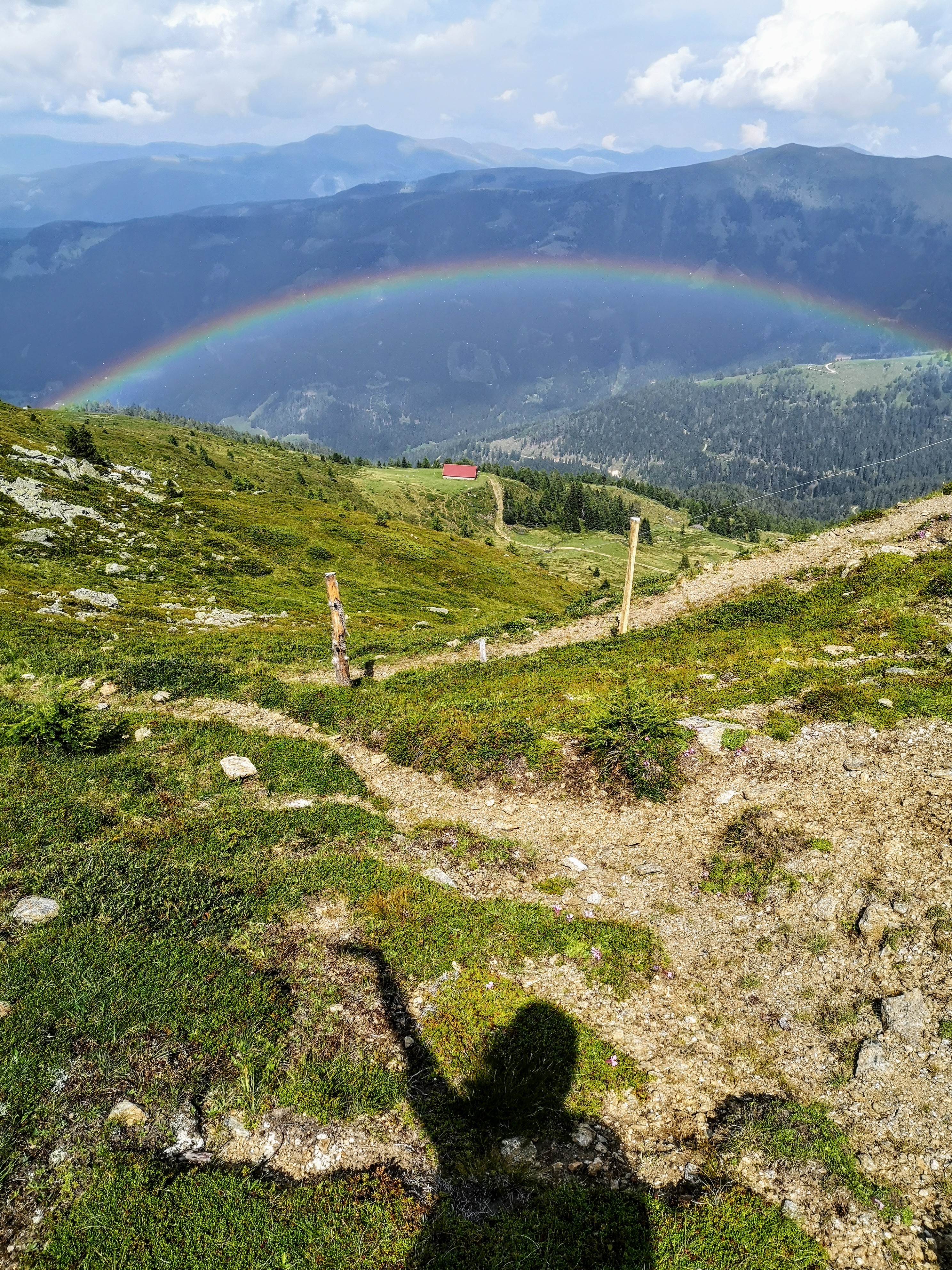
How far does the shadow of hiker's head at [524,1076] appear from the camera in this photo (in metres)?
7.75

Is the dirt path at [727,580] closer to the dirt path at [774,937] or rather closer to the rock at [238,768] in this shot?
the rock at [238,768]

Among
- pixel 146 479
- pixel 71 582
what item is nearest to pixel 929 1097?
pixel 71 582

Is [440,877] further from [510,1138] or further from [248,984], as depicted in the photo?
[510,1138]

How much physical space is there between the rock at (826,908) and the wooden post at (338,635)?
613 inches

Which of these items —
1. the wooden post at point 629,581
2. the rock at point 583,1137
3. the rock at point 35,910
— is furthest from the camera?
the wooden post at point 629,581

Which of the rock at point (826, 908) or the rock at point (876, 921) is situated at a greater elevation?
the rock at point (876, 921)

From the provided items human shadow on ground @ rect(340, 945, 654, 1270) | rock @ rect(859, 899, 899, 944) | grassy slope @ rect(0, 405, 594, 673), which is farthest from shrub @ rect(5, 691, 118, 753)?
rock @ rect(859, 899, 899, 944)

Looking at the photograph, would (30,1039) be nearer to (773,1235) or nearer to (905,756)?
(773,1235)

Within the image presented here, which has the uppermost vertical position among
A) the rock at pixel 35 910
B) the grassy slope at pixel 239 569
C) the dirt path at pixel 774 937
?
the rock at pixel 35 910

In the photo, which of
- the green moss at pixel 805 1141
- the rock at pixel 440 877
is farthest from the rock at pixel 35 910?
the green moss at pixel 805 1141

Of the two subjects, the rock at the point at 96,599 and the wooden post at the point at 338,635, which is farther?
the rock at the point at 96,599

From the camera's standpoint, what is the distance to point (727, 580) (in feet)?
109

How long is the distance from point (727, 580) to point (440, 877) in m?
26.5

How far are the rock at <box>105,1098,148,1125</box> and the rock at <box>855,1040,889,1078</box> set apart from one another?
9048 mm
